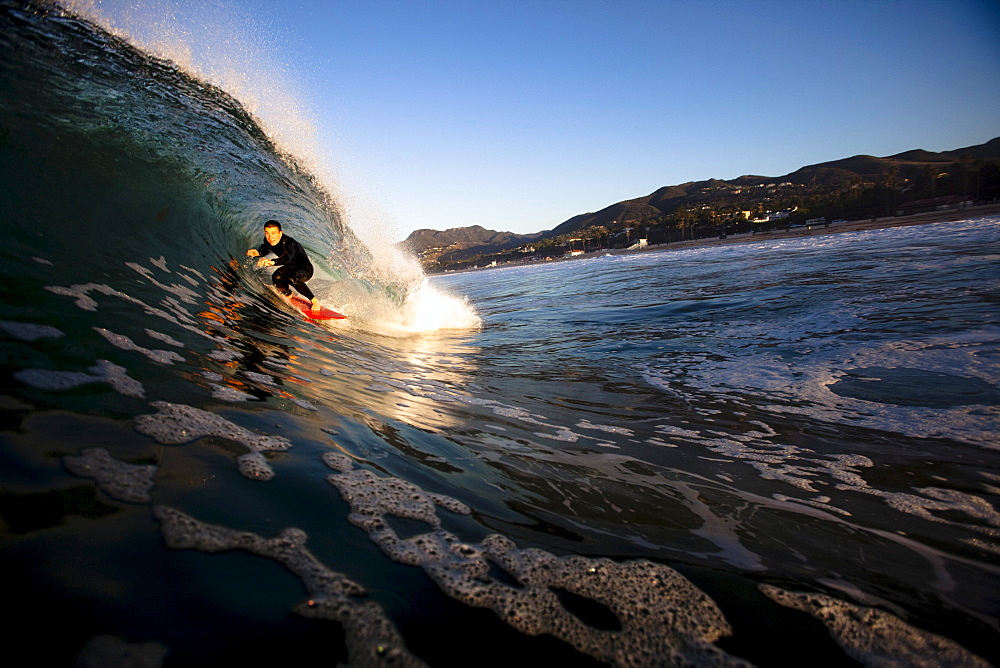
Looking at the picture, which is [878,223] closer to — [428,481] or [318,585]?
[428,481]

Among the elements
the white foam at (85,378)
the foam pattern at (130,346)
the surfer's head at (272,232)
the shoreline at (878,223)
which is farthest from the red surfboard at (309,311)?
the shoreline at (878,223)

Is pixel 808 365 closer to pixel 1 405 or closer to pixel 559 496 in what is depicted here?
pixel 559 496

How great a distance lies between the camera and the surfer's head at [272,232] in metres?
7.66

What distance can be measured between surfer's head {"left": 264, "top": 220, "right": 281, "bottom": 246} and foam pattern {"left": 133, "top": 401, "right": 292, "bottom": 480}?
6.15m

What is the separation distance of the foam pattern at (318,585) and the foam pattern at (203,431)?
421mm

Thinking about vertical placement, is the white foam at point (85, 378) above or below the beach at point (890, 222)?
above

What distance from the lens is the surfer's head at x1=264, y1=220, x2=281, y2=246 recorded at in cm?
766

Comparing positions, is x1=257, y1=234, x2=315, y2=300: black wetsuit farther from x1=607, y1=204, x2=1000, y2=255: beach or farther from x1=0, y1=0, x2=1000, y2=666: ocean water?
x1=607, y1=204, x2=1000, y2=255: beach

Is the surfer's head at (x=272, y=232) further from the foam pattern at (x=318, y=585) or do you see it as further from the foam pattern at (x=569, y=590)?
the foam pattern at (x=318, y=585)

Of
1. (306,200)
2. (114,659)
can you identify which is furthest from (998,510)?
(306,200)

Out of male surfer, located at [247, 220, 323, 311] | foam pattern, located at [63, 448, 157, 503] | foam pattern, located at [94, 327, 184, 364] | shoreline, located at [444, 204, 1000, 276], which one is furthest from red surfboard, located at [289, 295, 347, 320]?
shoreline, located at [444, 204, 1000, 276]

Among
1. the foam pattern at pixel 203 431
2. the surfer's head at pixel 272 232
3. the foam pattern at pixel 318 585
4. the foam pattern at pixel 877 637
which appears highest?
the surfer's head at pixel 272 232

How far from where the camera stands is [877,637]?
4.87 ft

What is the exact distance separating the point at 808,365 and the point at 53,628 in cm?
643
